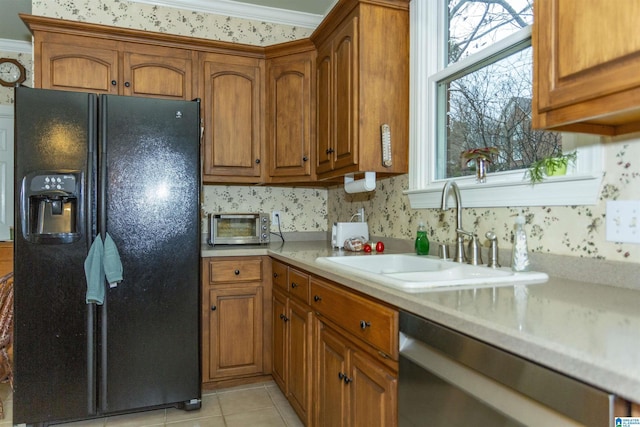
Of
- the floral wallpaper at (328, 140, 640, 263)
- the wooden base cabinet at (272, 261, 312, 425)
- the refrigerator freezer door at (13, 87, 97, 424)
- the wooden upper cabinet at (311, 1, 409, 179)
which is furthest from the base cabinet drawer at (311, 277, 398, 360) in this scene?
the refrigerator freezer door at (13, 87, 97, 424)

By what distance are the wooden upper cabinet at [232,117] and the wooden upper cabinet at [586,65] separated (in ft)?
7.14

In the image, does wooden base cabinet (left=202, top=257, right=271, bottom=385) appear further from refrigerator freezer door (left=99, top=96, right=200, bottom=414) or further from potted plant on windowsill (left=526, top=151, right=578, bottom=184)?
potted plant on windowsill (left=526, top=151, right=578, bottom=184)

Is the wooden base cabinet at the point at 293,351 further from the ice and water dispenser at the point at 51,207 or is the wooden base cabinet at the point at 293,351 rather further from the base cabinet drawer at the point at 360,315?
the ice and water dispenser at the point at 51,207

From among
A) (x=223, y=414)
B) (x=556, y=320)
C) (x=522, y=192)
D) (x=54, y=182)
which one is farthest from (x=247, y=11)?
(x=556, y=320)

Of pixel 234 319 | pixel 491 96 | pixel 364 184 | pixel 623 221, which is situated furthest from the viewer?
pixel 234 319

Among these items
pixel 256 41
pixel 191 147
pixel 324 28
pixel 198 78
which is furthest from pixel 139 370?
pixel 256 41

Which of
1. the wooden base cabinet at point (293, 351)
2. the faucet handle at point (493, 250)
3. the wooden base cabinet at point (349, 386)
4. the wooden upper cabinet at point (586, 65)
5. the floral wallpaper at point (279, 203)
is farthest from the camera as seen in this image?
the floral wallpaper at point (279, 203)

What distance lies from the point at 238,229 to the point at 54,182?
1.20 meters

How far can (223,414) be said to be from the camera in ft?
7.73

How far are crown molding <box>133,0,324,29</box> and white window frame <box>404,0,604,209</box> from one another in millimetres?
1386

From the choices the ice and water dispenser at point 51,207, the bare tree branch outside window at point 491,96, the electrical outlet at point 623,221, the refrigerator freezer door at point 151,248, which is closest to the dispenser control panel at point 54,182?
the ice and water dispenser at point 51,207

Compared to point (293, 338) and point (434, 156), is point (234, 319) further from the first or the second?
point (434, 156)

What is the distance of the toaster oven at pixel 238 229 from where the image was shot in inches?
116

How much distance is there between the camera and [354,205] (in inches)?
118
